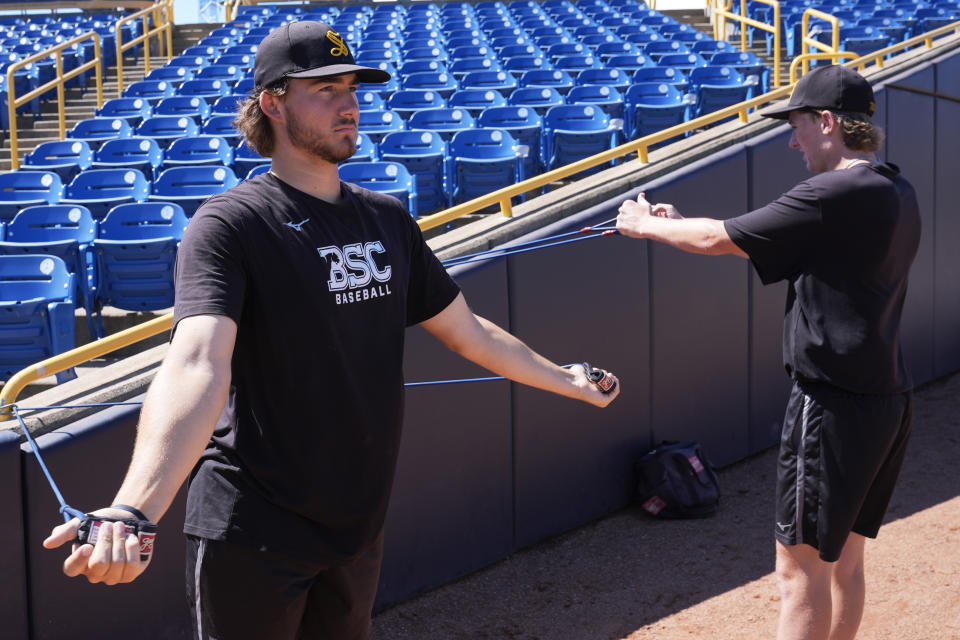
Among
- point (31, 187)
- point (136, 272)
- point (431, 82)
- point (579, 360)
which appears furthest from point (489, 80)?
point (579, 360)

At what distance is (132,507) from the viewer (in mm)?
1651

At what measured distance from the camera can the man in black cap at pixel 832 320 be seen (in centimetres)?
301

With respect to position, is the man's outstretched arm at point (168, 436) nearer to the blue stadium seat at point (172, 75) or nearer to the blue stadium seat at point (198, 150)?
the blue stadium seat at point (198, 150)

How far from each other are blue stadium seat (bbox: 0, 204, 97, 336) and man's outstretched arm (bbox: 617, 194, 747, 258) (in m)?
3.64

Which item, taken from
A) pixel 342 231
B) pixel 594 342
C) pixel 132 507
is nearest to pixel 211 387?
pixel 132 507

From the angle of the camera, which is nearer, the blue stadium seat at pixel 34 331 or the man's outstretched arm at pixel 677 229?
the man's outstretched arm at pixel 677 229

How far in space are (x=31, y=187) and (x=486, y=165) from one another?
3468mm

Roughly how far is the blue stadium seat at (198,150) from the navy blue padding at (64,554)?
510cm

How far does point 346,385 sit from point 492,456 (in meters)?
3.14

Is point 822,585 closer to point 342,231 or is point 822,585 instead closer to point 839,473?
point 839,473

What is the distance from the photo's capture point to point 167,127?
32.5 ft

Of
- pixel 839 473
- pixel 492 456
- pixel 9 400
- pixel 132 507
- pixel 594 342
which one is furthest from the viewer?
pixel 594 342

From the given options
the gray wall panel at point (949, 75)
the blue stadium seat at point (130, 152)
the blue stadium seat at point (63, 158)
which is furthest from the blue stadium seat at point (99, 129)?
the gray wall panel at point (949, 75)

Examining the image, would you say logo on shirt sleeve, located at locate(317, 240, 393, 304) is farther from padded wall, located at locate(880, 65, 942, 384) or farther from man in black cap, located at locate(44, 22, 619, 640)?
padded wall, located at locate(880, 65, 942, 384)
